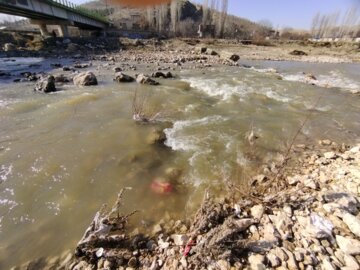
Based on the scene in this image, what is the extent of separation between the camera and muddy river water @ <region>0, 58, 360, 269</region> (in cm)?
363

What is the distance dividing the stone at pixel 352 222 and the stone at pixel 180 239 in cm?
220

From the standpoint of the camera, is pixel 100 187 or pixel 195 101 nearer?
pixel 100 187

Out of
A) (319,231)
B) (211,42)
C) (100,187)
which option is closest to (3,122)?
(100,187)

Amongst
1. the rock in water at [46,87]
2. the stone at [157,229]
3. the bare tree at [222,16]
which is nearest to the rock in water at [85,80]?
the rock in water at [46,87]

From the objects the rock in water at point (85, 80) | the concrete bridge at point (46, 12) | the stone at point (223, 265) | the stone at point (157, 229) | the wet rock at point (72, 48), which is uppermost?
the concrete bridge at point (46, 12)

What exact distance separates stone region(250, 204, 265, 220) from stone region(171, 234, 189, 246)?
44.6 inches

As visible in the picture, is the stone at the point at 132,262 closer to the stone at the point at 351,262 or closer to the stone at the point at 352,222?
the stone at the point at 351,262

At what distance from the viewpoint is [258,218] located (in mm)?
3381

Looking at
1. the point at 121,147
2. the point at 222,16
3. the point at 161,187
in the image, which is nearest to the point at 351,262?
the point at 161,187

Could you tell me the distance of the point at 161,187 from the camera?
4309 mm

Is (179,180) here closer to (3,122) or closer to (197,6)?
(3,122)

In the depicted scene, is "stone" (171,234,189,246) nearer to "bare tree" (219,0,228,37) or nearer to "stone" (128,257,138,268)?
"stone" (128,257,138,268)

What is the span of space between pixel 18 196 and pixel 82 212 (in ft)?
4.26

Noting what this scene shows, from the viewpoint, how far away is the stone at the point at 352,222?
2941 millimetres
